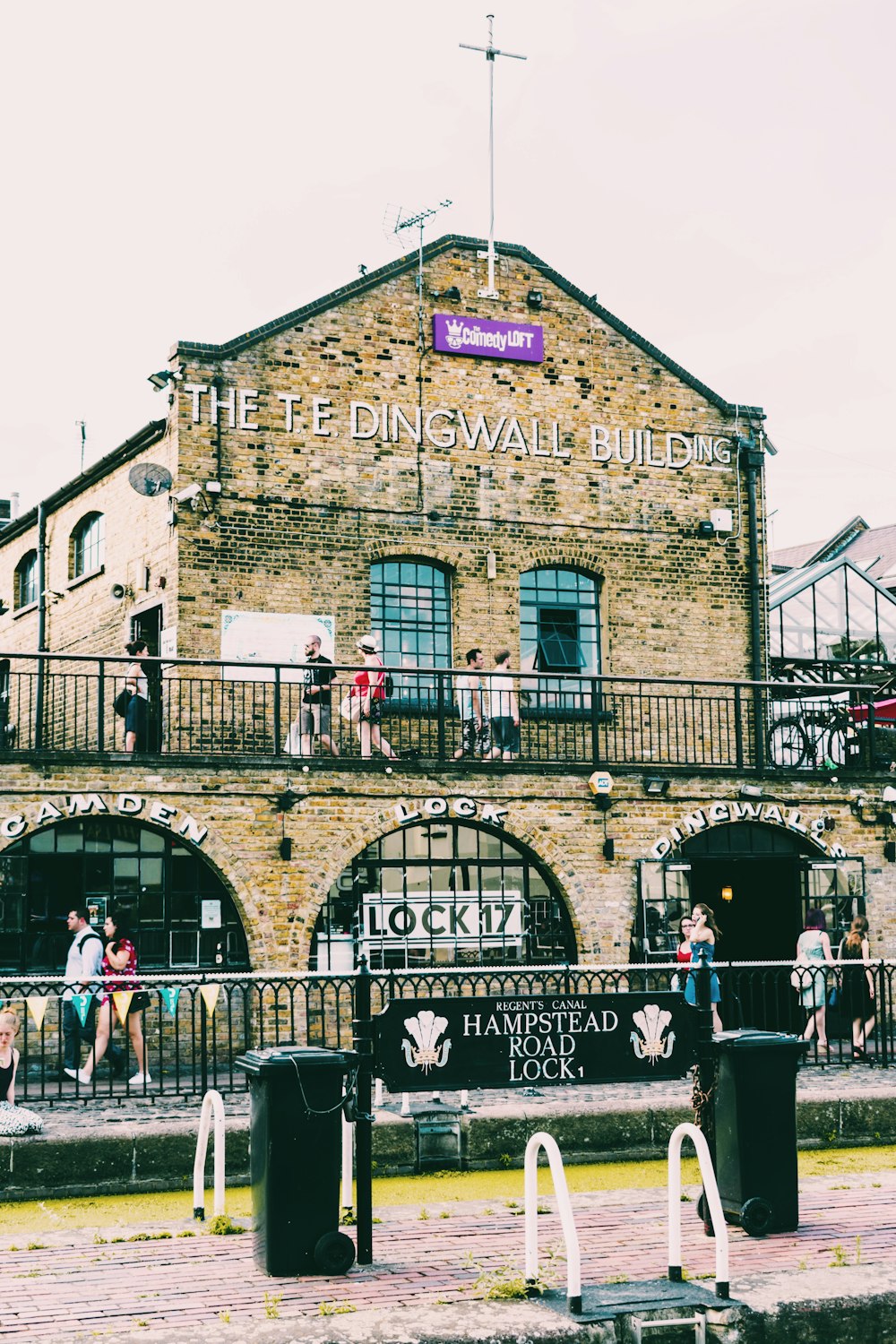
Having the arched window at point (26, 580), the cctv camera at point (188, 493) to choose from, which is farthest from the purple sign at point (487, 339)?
the arched window at point (26, 580)

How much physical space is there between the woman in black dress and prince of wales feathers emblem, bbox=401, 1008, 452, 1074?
703 cm

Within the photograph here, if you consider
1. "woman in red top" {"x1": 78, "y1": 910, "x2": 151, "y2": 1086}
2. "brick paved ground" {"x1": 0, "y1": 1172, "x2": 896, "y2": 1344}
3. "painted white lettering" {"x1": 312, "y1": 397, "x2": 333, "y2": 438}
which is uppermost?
"painted white lettering" {"x1": 312, "y1": 397, "x2": 333, "y2": 438}

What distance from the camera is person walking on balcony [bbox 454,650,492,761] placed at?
60.5 feet

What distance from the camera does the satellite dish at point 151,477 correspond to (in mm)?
18953

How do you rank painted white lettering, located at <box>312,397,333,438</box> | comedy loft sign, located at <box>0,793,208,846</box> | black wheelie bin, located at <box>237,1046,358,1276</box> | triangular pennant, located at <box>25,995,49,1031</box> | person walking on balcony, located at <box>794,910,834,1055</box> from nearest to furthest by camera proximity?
1. black wheelie bin, located at <box>237,1046,358,1276</box>
2. triangular pennant, located at <box>25,995,49,1031</box>
3. comedy loft sign, located at <box>0,793,208,846</box>
4. person walking on balcony, located at <box>794,910,834,1055</box>
5. painted white lettering, located at <box>312,397,333,438</box>

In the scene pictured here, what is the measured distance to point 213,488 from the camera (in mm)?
18906

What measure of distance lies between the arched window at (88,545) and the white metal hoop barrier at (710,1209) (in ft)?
52.0

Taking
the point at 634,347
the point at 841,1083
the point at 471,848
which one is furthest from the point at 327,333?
the point at 841,1083

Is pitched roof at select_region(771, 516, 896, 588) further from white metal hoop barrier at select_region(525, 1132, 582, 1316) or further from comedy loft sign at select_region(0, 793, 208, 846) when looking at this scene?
white metal hoop barrier at select_region(525, 1132, 582, 1316)

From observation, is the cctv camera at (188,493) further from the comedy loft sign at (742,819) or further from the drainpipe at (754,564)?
the drainpipe at (754,564)

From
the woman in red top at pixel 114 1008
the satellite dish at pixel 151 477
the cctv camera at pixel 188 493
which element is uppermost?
the satellite dish at pixel 151 477

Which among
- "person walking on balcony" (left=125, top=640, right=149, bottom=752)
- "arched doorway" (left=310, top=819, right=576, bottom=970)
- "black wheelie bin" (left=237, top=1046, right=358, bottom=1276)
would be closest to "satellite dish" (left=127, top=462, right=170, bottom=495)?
"person walking on balcony" (left=125, top=640, right=149, bottom=752)

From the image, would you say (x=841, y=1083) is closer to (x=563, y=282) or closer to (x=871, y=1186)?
(x=871, y=1186)

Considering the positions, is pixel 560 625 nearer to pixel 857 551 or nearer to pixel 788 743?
pixel 788 743
